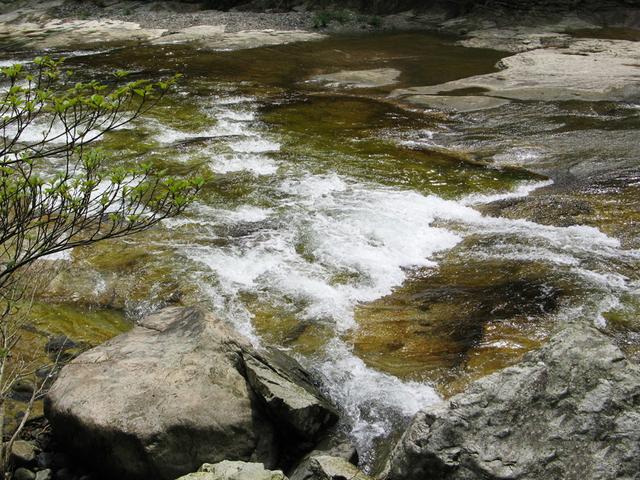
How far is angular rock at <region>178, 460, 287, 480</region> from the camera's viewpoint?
11.9ft

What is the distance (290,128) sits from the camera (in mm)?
12492

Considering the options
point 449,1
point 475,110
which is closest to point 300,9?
point 449,1

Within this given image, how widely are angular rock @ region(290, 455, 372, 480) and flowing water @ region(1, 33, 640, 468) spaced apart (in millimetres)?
752

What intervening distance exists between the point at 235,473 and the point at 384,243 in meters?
4.70

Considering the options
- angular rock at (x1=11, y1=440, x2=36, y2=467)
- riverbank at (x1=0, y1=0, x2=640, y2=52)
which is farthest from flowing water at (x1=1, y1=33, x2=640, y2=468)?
riverbank at (x1=0, y1=0, x2=640, y2=52)

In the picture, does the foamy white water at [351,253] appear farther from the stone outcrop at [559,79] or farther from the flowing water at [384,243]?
the stone outcrop at [559,79]

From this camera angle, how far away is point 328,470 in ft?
13.0

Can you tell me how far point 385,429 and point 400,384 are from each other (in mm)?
561

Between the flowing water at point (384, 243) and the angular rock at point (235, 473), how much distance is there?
1311mm

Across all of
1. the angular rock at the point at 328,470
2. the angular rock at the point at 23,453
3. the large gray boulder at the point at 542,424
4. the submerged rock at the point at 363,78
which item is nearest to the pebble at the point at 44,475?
the angular rock at the point at 23,453

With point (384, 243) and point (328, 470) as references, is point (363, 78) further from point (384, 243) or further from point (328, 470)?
point (328, 470)

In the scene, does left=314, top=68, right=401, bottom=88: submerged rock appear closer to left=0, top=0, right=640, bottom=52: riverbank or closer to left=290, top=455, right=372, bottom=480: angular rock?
left=0, top=0, right=640, bottom=52: riverbank

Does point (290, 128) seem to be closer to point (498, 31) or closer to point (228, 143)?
point (228, 143)

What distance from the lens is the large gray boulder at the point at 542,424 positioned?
344 centimetres
